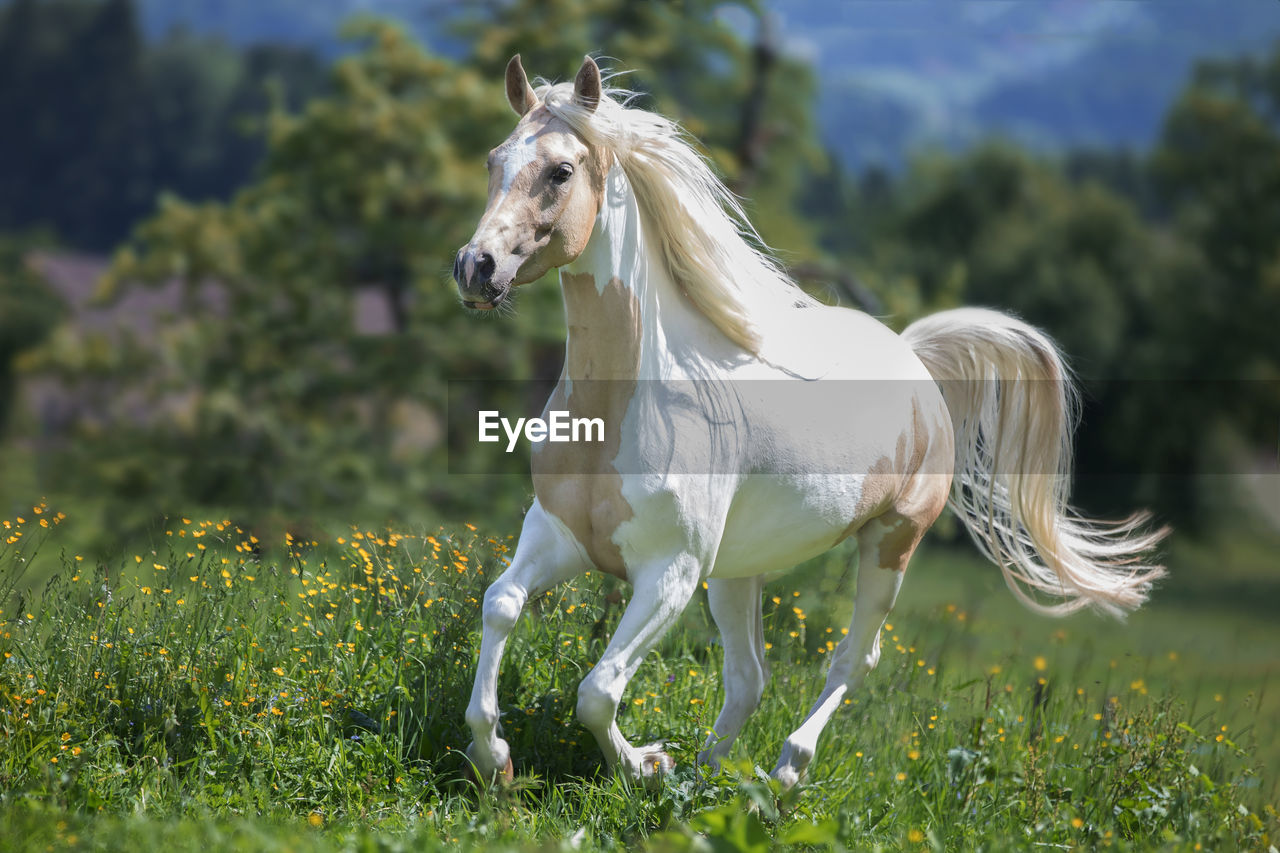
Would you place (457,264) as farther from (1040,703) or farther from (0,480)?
(0,480)

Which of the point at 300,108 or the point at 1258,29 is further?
the point at 300,108

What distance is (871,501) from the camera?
3533 mm

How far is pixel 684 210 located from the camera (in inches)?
126

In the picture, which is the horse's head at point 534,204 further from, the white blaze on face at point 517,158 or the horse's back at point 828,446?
the horse's back at point 828,446

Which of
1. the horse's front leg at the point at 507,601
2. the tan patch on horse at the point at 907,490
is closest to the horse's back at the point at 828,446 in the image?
the tan patch on horse at the point at 907,490

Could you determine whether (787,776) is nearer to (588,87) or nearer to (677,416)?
(677,416)

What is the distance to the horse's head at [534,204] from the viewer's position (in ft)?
9.03

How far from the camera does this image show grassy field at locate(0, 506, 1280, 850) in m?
3.11

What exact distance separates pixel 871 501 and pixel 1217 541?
17.9 metres

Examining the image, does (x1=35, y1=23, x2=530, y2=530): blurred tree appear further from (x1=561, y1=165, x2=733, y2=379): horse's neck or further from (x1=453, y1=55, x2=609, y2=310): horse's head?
(x1=453, y1=55, x2=609, y2=310): horse's head

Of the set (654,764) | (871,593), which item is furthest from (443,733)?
(871,593)

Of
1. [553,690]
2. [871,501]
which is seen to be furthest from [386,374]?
[871,501]

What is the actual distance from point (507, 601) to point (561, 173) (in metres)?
1.17

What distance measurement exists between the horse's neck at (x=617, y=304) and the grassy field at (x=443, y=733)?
121 cm
